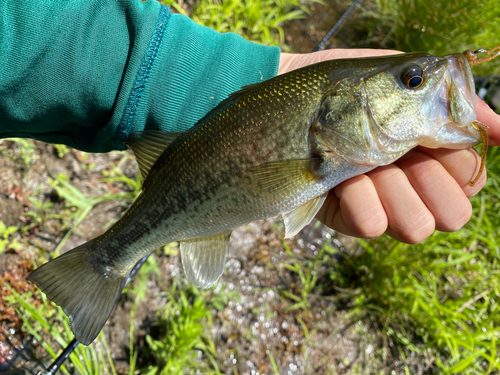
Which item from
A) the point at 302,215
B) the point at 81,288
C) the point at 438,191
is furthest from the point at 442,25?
the point at 81,288

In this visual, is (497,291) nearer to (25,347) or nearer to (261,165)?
(261,165)

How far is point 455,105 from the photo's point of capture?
160 centimetres

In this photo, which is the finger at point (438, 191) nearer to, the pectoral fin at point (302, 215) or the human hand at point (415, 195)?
the human hand at point (415, 195)

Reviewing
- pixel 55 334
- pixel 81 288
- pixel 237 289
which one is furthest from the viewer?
pixel 237 289

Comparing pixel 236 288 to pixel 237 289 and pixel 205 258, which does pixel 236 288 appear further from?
pixel 205 258

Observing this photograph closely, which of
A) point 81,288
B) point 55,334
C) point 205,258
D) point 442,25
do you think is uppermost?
point 442,25

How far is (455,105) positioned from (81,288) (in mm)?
2390

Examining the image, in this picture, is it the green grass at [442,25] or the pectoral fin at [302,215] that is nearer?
the pectoral fin at [302,215]

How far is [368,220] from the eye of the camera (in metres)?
1.95

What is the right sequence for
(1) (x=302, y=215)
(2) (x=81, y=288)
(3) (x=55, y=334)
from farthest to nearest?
(3) (x=55, y=334)
(2) (x=81, y=288)
(1) (x=302, y=215)

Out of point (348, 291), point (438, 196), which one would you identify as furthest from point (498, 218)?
point (438, 196)

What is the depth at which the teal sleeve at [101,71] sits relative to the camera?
1.89 m

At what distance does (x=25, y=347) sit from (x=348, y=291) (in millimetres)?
3187

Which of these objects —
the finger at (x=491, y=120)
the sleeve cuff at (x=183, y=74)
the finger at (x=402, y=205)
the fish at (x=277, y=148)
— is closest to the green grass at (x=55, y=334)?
the fish at (x=277, y=148)
